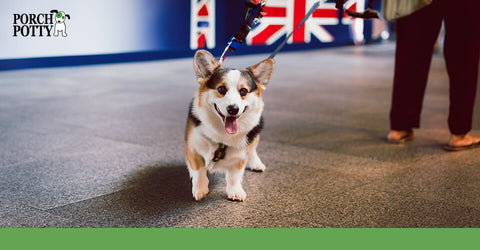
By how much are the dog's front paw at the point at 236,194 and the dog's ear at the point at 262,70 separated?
0.46 m

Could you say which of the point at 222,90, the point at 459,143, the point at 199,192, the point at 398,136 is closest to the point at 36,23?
the point at 398,136

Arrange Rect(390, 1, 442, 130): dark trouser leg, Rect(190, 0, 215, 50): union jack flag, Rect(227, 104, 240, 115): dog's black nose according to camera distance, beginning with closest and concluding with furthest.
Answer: Rect(227, 104, 240, 115): dog's black nose → Rect(390, 1, 442, 130): dark trouser leg → Rect(190, 0, 215, 50): union jack flag

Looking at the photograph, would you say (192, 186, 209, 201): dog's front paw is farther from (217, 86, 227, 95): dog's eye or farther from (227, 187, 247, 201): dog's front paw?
(217, 86, 227, 95): dog's eye


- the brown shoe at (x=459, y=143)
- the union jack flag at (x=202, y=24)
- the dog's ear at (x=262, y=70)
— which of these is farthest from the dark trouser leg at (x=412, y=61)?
the union jack flag at (x=202, y=24)

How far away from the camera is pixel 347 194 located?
2.18m

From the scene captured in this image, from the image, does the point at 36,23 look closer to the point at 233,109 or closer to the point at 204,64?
the point at 204,64

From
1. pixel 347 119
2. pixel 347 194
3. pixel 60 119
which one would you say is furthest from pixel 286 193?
pixel 60 119

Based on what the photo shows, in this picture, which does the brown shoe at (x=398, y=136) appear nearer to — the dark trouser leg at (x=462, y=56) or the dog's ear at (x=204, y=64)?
the dark trouser leg at (x=462, y=56)

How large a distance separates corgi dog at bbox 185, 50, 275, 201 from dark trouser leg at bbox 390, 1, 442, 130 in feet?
4.36

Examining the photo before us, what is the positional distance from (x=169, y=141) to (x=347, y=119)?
5.10ft

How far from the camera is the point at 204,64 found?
1.94 meters

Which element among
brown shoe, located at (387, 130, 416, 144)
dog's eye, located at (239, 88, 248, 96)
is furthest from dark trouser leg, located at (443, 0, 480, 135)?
dog's eye, located at (239, 88, 248, 96)

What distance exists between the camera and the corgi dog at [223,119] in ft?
6.16

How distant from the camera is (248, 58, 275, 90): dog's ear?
1.97m
